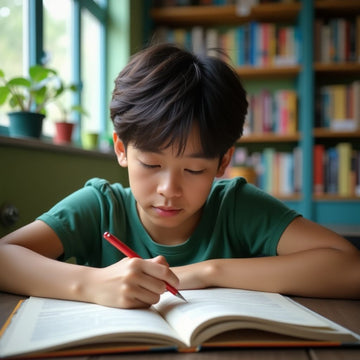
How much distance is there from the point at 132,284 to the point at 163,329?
0.13m

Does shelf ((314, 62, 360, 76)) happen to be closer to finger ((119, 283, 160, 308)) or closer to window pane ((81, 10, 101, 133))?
window pane ((81, 10, 101, 133))

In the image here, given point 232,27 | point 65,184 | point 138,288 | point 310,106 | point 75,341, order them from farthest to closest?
point 232,27
point 310,106
point 65,184
point 138,288
point 75,341

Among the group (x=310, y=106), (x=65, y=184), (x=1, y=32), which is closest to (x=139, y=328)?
(x=65, y=184)

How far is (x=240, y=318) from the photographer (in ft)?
1.77

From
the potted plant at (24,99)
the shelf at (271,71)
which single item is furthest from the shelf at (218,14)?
the potted plant at (24,99)

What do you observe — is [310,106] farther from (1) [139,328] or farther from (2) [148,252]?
(1) [139,328]

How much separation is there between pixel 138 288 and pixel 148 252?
0.42 meters

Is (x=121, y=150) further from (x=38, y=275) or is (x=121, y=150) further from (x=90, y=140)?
(x=90, y=140)

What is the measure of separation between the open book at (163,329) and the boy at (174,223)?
68mm

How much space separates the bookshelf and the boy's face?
6.60 ft

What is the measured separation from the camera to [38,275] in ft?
2.46

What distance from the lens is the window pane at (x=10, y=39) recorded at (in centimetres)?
176

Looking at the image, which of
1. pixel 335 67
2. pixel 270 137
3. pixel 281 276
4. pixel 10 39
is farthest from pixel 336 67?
pixel 281 276

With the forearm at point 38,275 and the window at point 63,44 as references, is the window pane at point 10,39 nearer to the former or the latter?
the window at point 63,44
